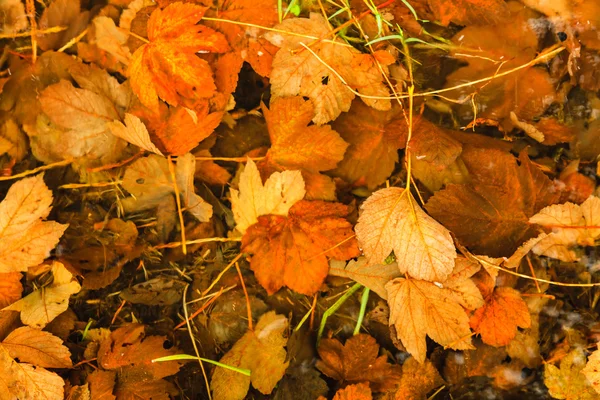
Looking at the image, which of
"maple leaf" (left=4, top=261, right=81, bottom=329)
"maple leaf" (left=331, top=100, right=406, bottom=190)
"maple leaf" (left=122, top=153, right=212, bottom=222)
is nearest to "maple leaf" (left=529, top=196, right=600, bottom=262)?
"maple leaf" (left=331, top=100, right=406, bottom=190)

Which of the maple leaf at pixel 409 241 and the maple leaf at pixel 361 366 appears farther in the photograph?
the maple leaf at pixel 361 366

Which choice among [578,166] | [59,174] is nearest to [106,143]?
[59,174]

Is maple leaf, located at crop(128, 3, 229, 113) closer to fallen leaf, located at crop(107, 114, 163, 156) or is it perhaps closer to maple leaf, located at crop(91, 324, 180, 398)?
fallen leaf, located at crop(107, 114, 163, 156)

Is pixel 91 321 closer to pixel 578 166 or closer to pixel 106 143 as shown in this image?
pixel 106 143

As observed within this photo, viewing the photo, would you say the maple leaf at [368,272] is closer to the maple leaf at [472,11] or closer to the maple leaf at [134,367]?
the maple leaf at [134,367]

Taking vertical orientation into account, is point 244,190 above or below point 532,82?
below

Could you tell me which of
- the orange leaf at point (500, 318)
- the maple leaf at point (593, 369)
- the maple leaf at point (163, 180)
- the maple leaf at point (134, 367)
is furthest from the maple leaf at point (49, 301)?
the maple leaf at point (593, 369)
